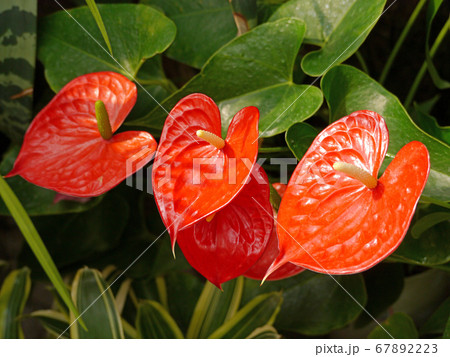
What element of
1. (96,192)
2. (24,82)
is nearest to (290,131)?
(96,192)

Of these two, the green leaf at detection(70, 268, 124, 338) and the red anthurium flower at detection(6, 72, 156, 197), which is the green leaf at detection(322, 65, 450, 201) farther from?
the green leaf at detection(70, 268, 124, 338)

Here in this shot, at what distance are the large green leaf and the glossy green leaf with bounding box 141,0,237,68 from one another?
11cm

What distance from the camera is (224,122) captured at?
63 centimetres

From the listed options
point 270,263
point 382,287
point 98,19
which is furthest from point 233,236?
point 382,287

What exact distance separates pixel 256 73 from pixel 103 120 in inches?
8.4

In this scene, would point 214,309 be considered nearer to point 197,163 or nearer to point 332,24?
point 197,163

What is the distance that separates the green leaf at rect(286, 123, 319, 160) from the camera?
22.1 inches

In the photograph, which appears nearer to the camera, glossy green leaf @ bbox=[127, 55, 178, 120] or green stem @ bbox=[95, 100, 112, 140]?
green stem @ bbox=[95, 100, 112, 140]

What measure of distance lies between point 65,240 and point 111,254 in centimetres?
8

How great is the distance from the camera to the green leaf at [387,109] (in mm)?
511

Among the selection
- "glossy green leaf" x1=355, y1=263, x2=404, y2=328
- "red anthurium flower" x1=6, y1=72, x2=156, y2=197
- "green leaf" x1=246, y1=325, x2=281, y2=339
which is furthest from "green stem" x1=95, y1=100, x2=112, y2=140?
"glossy green leaf" x1=355, y1=263, x2=404, y2=328

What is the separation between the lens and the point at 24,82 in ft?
2.26

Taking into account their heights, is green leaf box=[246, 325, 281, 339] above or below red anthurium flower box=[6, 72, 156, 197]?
below

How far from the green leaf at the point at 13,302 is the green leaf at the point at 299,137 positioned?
46cm
